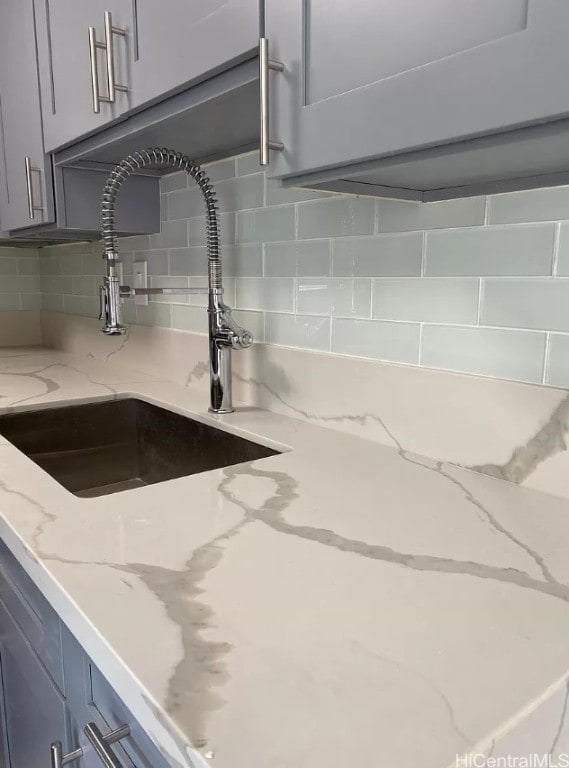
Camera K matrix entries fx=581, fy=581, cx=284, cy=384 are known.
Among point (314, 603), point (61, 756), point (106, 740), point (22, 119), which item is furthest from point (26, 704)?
point (22, 119)

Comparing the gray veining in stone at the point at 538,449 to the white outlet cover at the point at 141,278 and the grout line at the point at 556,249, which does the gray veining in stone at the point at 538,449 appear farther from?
the white outlet cover at the point at 141,278

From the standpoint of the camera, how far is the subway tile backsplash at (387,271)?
0.84 meters

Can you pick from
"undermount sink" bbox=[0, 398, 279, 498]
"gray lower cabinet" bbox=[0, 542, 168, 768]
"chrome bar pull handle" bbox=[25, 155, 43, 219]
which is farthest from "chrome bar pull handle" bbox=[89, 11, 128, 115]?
"gray lower cabinet" bbox=[0, 542, 168, 768]

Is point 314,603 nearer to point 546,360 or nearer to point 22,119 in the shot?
point 546,360

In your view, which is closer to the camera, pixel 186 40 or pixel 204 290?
pixel 186 40

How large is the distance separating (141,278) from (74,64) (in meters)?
0.66

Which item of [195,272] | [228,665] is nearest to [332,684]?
[228,665]

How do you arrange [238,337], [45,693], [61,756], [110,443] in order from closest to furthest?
1. [61,756]
2. [45,693]
3. [238,337]
4. [110,443]

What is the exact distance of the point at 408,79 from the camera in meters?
0.60

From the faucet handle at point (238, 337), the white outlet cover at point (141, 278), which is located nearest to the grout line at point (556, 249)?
the faucet handle at point (238, 337)

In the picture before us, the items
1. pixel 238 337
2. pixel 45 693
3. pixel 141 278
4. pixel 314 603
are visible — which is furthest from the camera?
pixel 141 278

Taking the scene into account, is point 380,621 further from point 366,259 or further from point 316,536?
point 366,259

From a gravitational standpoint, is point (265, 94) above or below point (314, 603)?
above

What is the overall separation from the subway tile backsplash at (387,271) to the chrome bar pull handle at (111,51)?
0.34 m
